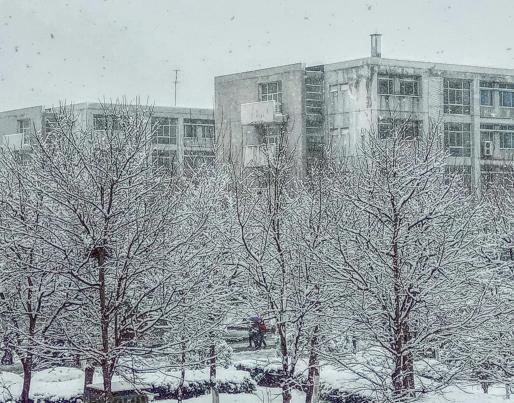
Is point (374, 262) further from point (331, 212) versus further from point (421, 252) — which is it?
point (331, 212)

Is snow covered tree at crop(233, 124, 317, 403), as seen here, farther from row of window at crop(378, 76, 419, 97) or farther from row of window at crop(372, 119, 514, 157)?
row of window at crop(372, 119, 514, 157)

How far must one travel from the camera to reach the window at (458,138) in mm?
42406

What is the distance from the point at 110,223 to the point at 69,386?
6548 millimetres

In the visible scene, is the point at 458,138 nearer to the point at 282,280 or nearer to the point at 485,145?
the point at 485,145

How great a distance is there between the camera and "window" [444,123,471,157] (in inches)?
1670

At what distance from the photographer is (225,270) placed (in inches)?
816

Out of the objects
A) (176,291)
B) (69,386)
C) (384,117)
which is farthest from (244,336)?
(176,291)

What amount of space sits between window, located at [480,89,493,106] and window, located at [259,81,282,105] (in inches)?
370

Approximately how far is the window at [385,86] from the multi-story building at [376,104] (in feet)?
0.14

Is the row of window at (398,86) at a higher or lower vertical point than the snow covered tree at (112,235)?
higher

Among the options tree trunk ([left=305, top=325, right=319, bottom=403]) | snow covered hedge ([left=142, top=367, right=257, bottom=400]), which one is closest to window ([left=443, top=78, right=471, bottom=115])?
snow covered hedge ([left=142, top=367, right=257, bottom=400])

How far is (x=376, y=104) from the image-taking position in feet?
132

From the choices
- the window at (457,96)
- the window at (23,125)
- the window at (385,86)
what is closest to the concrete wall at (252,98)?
the window at (385,86)

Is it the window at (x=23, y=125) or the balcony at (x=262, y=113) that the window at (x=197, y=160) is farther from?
the window at (x=23, y=125)
